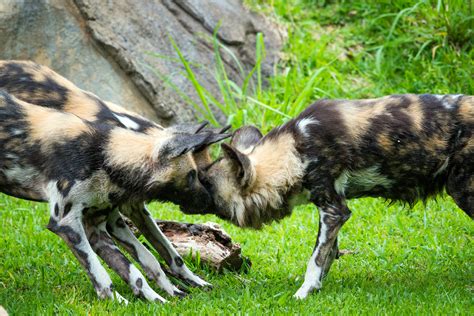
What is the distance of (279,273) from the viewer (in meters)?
5.32

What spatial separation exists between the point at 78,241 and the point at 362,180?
1.74m

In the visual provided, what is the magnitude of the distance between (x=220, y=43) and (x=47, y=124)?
4207mm

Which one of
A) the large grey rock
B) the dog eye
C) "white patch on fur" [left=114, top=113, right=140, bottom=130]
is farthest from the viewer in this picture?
the large grey rock

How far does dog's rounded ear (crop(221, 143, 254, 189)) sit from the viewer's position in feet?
15.6

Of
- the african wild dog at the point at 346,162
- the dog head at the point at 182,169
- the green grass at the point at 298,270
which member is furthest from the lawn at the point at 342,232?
the dog head at the point at 182,169

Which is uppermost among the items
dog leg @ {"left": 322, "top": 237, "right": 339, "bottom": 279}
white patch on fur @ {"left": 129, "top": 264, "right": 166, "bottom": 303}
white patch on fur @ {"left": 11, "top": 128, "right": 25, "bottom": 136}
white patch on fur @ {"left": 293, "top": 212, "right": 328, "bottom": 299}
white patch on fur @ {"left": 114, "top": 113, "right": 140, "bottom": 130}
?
white patch on fur @ {"left": 11, "top": 128, "right": 25, "bottom": 136}

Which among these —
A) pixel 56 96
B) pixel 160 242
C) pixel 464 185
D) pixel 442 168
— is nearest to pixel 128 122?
pixel 56 96

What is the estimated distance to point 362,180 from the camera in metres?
4.96

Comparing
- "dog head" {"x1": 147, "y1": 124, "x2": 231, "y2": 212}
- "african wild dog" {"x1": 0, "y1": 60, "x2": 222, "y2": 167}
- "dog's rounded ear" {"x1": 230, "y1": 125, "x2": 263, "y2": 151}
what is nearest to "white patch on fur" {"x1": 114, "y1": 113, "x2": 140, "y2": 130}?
"african wild dog" {"x1": 0, "y1": 60, "x2": 222, "y2": 167}

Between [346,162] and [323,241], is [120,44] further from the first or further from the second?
[323,241]

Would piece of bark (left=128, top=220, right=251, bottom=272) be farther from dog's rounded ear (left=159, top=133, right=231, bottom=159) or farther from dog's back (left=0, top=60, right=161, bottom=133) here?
dog's rounded ear (left=159, top=133, right=231, bottom=159)

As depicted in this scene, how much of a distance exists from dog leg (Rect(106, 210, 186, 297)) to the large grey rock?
3.22 meters

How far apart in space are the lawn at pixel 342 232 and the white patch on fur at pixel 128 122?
0.98 metres

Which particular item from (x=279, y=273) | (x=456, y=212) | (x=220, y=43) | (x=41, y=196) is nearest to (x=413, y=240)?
(x=456, y=212)
